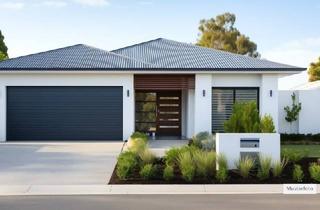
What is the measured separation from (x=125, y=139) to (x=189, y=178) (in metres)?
10.9

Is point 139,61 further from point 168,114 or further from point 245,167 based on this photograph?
point 245,167

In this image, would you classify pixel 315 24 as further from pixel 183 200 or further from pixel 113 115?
pixel 183 200

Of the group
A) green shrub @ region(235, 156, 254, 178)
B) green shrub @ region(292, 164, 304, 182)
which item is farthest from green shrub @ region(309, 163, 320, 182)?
green shrub @ region(235, 156, 254, 178)

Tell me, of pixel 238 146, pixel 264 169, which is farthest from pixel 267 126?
pixel 264 169

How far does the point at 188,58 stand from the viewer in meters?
24.0

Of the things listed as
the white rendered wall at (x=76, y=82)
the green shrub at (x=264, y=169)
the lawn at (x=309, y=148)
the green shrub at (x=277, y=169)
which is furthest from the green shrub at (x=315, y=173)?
the white rendered wall at (x=76, y=82)

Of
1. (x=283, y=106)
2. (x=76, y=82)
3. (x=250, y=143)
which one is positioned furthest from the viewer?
(x=283, y=106)

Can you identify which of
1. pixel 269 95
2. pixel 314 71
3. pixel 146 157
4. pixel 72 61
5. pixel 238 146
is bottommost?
pixel 146 157

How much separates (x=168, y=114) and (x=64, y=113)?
19.1ft

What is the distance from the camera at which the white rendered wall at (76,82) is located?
22500 millimetres

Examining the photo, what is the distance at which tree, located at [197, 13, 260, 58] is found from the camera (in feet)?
175

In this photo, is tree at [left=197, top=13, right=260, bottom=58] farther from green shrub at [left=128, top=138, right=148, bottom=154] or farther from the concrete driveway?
green shrub at [left=128, top=138, right=148, bottom=154]

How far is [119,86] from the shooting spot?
2270cm

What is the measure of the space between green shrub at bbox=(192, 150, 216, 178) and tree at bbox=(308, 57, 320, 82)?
39132 millimetres
